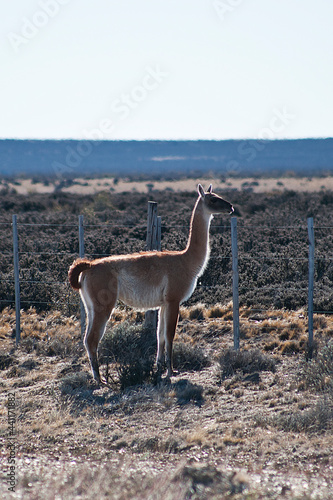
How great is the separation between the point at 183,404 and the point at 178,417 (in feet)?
1.51

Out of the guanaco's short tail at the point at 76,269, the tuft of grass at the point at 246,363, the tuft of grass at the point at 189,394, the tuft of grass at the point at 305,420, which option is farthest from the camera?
the tuft of grass at the point at 246,363

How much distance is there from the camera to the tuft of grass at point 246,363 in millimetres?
7797

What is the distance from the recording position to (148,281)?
7.73 m

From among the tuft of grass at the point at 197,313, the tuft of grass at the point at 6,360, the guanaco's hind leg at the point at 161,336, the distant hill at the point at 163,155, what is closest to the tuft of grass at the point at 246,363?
the guanaco's hind leg at the point at 161,336

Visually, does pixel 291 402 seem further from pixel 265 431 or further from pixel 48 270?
pixel 48 270

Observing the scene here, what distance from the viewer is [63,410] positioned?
654cm

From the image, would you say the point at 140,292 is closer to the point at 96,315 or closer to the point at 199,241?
the point at 96,315

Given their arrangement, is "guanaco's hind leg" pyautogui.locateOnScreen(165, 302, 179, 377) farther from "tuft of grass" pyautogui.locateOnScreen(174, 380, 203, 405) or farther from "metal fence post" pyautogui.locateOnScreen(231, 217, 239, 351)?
"metal fence post" pyautogui.locateOnScreen(231, 217, 239, 351)

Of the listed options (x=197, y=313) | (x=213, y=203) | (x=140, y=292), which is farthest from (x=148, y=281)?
(x=197, y=313)

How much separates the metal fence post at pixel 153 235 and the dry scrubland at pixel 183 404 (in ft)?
0.86

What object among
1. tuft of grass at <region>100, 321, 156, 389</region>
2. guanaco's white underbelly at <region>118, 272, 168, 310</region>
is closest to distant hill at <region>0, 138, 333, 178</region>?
tuft of grass at <region>100, 321, 156, 389</region>

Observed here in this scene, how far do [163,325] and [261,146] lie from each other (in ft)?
409

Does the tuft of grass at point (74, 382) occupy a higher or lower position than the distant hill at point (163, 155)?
lower

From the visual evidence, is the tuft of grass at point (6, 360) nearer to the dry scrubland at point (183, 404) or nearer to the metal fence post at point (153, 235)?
the dry scrubland at point (183, 404)
